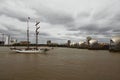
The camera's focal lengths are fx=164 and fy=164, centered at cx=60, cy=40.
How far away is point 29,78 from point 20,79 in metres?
1.16

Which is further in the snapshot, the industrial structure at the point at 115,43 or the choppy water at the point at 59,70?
the industrial structure at the point at 115,43

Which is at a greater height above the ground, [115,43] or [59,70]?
[115,43]

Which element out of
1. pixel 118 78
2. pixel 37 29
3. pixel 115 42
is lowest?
pixel 118 78

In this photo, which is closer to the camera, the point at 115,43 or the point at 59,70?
the point at 59,70

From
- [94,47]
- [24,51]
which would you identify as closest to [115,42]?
[94,47]

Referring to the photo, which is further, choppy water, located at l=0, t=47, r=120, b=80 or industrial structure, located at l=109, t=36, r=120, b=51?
industrial structure, located at l=109, t=36, r=120, b=51

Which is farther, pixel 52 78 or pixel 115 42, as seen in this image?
pixel 115 42

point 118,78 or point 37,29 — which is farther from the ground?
point 37,29

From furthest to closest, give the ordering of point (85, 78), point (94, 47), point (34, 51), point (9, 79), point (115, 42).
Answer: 1. point (94, 47)
2. point (115, 42)
3. point (34, 51)
4. point (85, 78)
5. point (9, 79)

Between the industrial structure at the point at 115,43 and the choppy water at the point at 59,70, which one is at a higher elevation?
the industrial structure at the point at 115,43

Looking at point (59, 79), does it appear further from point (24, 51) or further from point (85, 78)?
point (24, 51)

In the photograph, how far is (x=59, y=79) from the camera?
20516 mm

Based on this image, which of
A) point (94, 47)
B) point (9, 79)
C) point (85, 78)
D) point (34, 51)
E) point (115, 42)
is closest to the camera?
point (9, 79)

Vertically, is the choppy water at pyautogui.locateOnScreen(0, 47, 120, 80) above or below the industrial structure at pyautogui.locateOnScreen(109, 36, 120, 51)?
below
